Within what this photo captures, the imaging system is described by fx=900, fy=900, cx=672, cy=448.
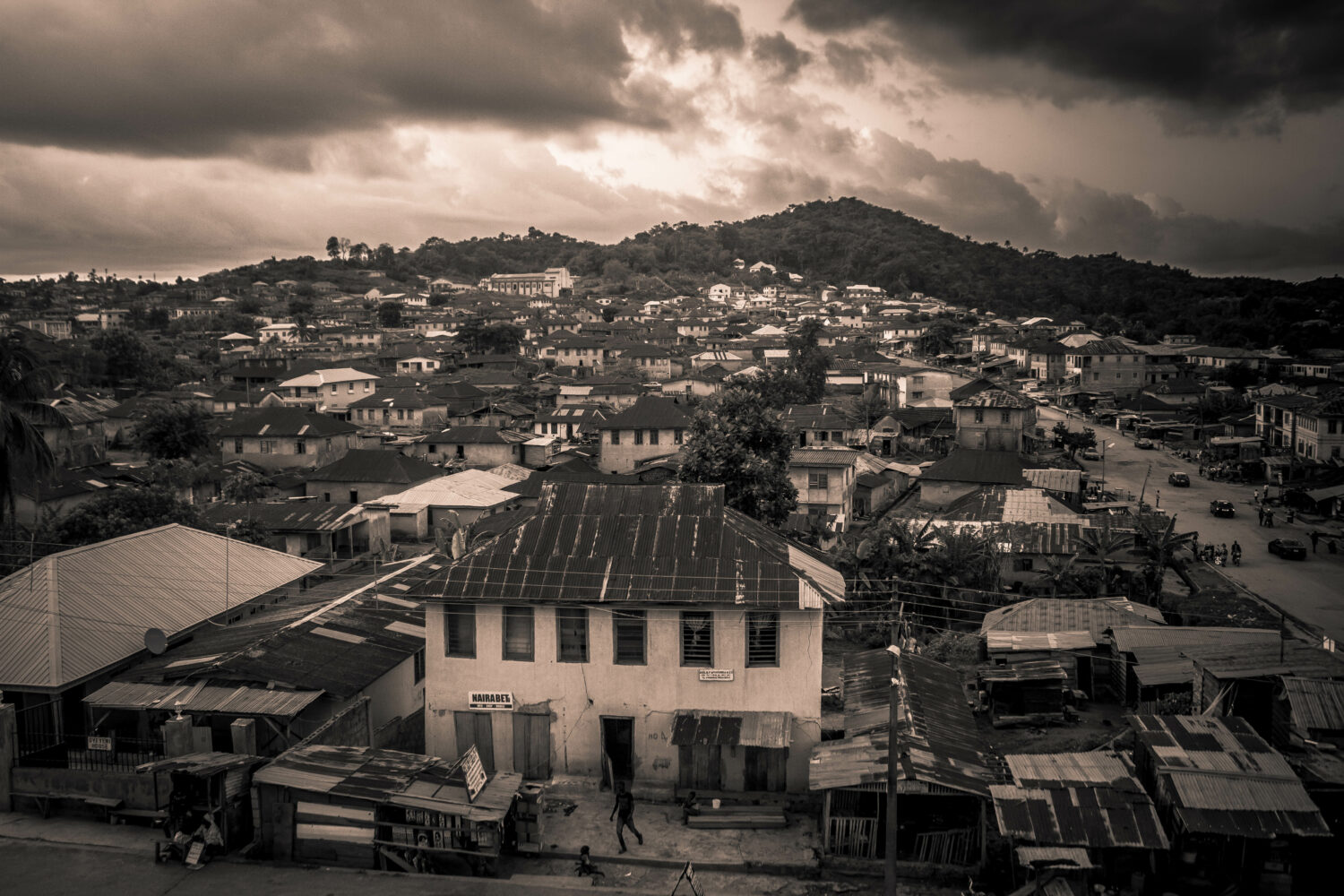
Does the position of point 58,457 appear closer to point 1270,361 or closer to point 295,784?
point 295,784

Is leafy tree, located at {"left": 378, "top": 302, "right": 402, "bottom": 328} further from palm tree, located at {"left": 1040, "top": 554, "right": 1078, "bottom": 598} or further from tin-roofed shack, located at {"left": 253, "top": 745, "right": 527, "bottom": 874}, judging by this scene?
tin-roofed shack, located at {"left": 253, "top": 745, "right": 527, "bottom": 874}

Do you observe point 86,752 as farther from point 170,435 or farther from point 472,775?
point 170,435

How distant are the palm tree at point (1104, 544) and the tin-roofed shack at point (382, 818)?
20648mm

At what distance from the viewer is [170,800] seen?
505 inches

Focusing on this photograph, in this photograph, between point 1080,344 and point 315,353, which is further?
point 315,353

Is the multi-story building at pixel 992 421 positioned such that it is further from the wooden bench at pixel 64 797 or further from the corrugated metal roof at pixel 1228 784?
the wooden bench at pixel 64 797

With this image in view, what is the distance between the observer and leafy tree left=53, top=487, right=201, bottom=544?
2839 centimetres

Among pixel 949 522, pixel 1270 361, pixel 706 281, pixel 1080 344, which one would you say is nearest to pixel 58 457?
pixel 949 522

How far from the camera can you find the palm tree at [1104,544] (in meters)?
27.1

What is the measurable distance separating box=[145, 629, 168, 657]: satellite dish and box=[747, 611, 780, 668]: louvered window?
1114 centimetres

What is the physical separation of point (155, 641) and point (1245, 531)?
4109cm

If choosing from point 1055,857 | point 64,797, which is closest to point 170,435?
point 64,797

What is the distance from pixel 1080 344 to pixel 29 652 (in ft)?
280

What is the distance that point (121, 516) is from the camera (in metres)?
29.1
